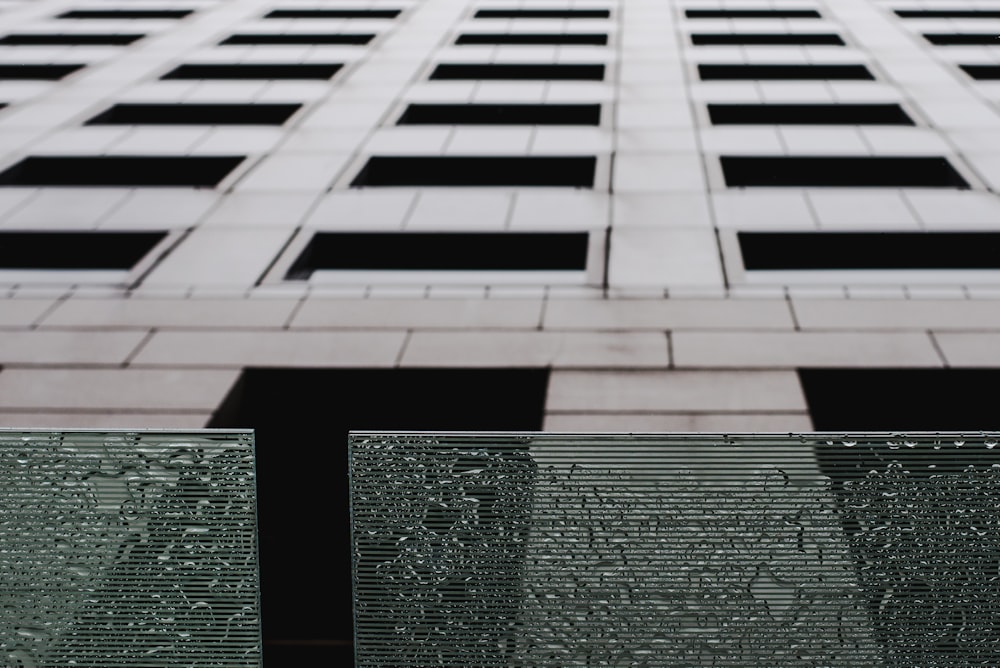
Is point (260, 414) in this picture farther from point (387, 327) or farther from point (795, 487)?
point (795, 487)

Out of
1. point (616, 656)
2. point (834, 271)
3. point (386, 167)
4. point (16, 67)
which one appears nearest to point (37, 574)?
point (616, 656)

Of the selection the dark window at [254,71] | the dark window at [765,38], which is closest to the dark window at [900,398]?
the dark window at [254,71]

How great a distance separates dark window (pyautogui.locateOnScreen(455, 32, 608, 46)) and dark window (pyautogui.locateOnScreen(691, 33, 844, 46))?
175cm

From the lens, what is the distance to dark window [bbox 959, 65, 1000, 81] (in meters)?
17.3

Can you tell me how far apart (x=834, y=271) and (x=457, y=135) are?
5810mm

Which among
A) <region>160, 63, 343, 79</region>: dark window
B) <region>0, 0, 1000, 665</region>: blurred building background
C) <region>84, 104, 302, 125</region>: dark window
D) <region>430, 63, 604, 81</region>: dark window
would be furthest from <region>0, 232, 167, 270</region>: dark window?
Result: <region>430, 63, 604, 81</region>: dark window

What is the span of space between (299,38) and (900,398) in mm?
15277

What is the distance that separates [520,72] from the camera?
17.9 m

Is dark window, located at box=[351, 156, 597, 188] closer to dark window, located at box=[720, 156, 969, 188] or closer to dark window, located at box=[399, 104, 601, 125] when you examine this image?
dark window, located at box=[720, 156, 969, 188]

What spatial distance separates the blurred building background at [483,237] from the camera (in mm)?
7984

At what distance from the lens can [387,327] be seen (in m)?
9.16

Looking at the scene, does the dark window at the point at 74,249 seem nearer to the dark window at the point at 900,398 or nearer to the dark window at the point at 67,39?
the dark window at the point at 900,398

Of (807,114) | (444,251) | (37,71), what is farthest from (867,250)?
(37,71)

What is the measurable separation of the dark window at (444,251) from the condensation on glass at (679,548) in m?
6.45
